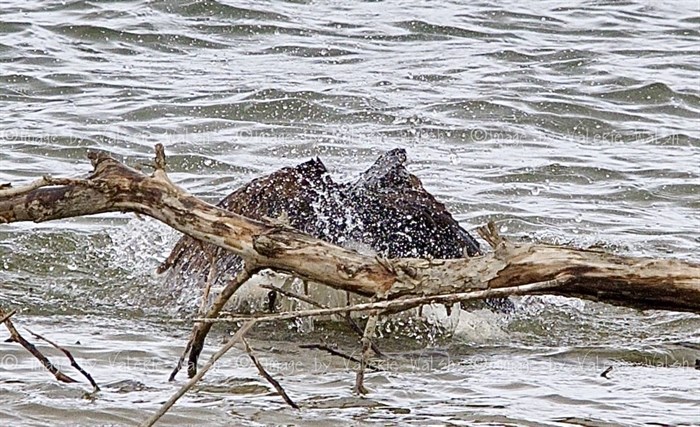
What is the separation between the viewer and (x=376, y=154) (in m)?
10.2

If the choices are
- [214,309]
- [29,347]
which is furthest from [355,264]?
[29,347]

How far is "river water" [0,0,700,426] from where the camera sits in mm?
5180

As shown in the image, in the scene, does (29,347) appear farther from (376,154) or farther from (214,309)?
(376,154)

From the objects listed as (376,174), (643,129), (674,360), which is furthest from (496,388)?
(643,129)

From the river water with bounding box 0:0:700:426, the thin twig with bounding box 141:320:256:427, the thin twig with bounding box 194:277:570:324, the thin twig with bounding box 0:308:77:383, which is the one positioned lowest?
the river water with bounding box 0:0:700:426

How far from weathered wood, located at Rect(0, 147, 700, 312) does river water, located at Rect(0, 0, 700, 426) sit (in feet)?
2.27

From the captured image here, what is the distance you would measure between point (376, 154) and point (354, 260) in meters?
5.99

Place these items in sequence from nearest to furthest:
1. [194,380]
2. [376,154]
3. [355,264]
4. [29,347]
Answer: [194,380] < [355,264] < [29,347] < [376,154]

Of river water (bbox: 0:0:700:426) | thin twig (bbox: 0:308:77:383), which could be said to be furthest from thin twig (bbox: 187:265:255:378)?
thin twig (bbox: 0:308:77:383)

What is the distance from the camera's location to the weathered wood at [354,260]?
4039mm

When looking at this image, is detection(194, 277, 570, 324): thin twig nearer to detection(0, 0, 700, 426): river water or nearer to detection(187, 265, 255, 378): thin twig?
detection(187, 265, 255, 378): thin twig

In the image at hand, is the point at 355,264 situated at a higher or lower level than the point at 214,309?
higher

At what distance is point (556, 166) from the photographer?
10398 mm

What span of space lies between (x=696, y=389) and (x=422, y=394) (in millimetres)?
1039
